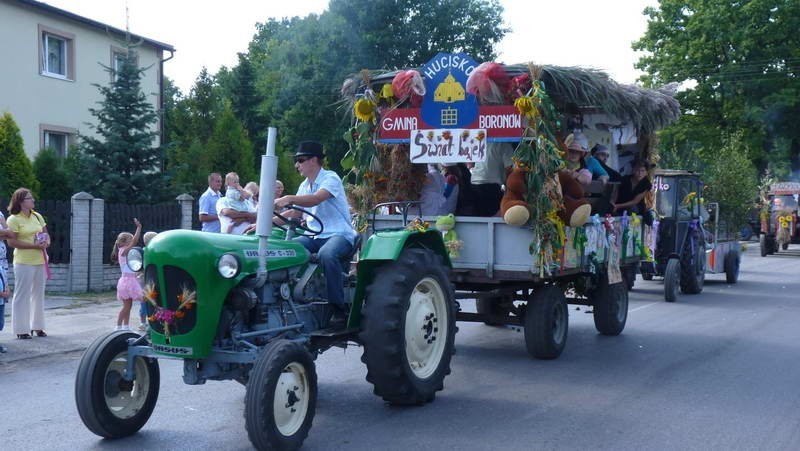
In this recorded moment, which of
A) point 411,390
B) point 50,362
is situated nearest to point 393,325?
point 411,390

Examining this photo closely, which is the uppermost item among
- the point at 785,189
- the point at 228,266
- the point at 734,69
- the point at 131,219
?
the point at 734,69

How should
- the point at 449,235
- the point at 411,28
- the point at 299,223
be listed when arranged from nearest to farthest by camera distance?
the point at 299,223 < the point at 449,235 < the point at 411,28

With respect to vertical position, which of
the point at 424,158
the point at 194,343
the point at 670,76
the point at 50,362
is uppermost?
the point at 670,76

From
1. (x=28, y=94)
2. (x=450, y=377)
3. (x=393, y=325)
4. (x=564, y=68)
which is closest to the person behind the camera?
(x=393, y=325)

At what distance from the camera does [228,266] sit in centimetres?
520

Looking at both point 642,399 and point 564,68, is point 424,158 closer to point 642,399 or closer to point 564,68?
point 564,68

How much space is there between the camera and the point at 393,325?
6.16 metres

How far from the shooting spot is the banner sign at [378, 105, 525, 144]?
842cm

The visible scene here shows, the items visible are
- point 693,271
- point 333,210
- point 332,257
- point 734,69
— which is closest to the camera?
point 332,257

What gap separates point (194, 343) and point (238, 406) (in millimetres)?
1561

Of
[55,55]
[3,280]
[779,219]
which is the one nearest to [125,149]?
[55,55]

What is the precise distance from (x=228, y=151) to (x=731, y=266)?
43.4 ft

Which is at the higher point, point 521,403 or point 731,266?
point 731,266

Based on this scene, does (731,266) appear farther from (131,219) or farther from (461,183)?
(131,219)
